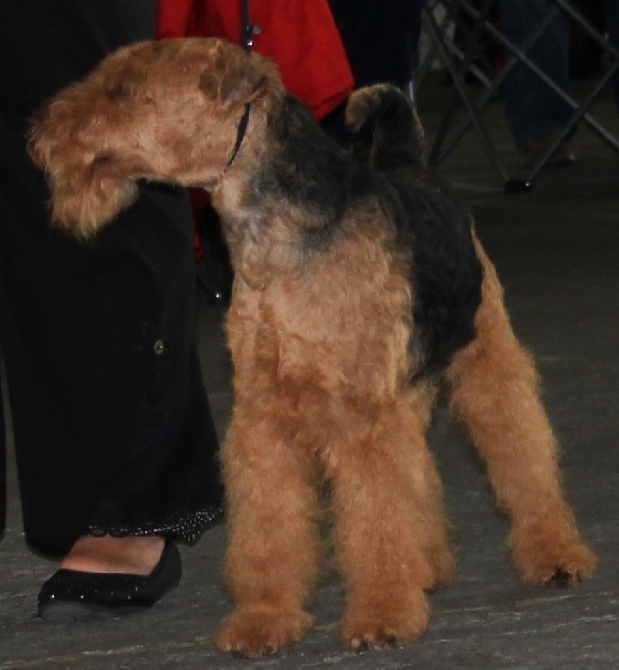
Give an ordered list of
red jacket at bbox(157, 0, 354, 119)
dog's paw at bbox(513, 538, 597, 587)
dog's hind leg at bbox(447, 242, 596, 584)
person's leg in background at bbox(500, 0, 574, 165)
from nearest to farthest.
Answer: dog's paw at bbox(513, 538, 597, 587), dog's hind leg at bbox(447, 242, 596, 584), red jacket at bbox(157, 0, 354, 119), person's leg in background at bbox(500, 0, 574, 165)

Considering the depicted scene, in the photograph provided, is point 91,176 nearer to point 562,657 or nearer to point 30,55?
point 30,55

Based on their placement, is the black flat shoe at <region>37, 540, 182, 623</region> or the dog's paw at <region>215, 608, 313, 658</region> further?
the black flat shoe at <region>37, 540, 182, 623</region>

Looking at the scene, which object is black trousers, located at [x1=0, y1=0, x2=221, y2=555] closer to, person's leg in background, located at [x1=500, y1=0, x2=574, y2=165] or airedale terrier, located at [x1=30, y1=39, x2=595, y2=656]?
airedale terrier, located at [x1=30, y1=39, x2=595, y2=656]

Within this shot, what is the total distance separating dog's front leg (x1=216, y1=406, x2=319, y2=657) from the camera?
2.91 meters

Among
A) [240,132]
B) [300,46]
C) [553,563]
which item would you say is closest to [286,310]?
[240,132]

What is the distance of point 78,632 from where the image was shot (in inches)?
A: 122

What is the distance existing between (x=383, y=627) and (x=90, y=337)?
2.78 ft

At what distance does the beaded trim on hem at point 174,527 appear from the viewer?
3.21 m

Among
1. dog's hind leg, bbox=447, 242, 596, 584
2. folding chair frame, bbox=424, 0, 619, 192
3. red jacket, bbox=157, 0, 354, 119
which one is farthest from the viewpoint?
folding chair frame, bbox=424, 0, 619, 192

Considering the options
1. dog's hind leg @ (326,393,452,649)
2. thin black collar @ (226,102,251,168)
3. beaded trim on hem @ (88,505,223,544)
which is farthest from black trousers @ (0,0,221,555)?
dog's hind leg @ (326,393,452,649)

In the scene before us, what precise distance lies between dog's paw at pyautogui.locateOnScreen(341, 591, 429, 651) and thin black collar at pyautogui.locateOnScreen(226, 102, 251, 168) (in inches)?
34.9

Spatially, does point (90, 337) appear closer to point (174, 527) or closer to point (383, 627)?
point (174, 527)

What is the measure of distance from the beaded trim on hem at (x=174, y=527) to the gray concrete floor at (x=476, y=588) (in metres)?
0.13

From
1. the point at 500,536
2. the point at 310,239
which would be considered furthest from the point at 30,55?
the point at 500,536
